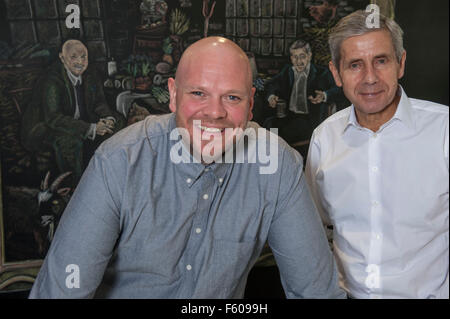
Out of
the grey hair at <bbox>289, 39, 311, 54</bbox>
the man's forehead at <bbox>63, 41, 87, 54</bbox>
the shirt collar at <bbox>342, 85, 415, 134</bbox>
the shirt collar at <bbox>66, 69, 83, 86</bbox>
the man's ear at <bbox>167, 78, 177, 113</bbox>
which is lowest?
the shirt collar at <bbox>342, 85, 415, 134</bbox>

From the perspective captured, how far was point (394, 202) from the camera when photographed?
1.36 metres

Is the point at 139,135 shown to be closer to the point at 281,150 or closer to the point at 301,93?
the point at 281,150

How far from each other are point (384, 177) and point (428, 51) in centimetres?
67

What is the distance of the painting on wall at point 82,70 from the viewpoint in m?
1.71

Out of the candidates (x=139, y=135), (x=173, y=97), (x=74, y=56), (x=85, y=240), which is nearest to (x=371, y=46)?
(x=173, y=97)

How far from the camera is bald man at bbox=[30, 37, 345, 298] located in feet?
3.67

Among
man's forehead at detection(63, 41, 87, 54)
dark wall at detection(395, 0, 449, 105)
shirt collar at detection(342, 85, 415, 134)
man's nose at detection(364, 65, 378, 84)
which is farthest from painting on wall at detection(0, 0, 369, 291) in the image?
shirt collar at detection(342, 85, 415, 134)

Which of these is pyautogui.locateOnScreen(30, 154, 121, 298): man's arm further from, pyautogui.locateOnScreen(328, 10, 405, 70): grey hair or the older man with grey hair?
pyautogui.locateOnScreen(328, 10, 405, 70): grey hair

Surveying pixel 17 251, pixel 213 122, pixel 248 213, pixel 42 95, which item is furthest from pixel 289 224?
pixel 17 251

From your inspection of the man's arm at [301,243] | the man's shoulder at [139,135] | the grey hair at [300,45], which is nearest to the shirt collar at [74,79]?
the man's shoulder at [139,135]

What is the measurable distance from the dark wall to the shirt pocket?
1.06 metres

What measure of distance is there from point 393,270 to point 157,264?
2.46 ft

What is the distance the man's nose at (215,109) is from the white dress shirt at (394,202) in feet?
1.57
